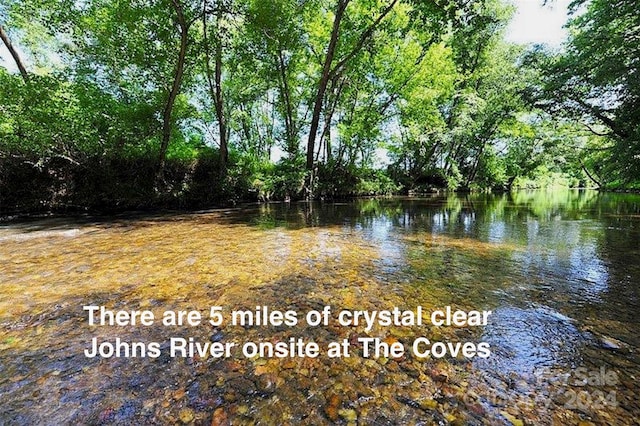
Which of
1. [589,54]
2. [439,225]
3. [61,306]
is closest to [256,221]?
[439,225]

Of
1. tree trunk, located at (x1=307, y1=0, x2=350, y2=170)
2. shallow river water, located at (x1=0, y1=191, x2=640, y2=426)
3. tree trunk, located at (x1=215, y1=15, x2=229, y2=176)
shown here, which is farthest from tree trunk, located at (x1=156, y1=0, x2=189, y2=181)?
shallow river water, located at (x1=0, y1=191, x2=640, y2=426)

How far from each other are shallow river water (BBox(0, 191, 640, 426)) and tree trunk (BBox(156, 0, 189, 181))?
8225 mm

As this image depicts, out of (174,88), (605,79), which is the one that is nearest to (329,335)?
(174,88)

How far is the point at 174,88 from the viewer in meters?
12.1

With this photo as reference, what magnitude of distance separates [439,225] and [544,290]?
4.90m

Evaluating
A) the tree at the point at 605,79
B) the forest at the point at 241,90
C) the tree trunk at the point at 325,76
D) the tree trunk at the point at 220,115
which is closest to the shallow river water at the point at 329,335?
the forest at the point at 241,90

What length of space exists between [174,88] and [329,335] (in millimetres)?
12480

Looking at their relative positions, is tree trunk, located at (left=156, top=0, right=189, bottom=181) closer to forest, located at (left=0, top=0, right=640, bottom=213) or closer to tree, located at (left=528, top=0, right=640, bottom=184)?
forest, located at (left=0, top=0, right=640, bottom=213)

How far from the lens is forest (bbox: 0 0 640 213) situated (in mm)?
11594

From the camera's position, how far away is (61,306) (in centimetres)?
324

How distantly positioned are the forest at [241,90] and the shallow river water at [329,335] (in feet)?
26.7

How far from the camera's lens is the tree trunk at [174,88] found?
11109 millimetres

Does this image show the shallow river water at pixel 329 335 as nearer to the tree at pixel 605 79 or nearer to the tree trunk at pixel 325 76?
the tree at pixel 605 79

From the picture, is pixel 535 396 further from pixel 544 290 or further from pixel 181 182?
pixel 181 182
